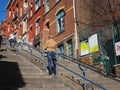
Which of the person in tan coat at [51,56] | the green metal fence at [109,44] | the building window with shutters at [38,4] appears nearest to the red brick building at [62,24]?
the building window with shutters at [38,4]

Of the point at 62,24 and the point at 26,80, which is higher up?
the point at 62,24

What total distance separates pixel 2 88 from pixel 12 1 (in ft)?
124

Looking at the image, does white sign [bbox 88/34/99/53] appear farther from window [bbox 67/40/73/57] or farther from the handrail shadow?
the handrail shadow

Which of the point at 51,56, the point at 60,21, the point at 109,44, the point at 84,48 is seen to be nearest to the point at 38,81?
the point at 51,56

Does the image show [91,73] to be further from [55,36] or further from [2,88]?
[55,36]

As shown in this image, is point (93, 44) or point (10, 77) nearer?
point (10, 77)

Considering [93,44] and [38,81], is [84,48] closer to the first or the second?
[93,44]

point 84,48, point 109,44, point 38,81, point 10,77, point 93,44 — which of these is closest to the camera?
point 38,81

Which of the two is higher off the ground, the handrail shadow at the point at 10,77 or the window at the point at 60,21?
the window at the point at 60,21

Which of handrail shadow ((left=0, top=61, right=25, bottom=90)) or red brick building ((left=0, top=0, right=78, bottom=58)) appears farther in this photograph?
red brick building ((left=0, top=0, right=78, bottom=58))

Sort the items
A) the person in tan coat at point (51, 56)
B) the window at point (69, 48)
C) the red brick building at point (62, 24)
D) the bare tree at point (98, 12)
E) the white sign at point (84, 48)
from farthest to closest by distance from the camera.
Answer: the red brick building at point (62, 24) < the window at point (69, 48) < the bare tree at point (98, 12) < the white sign at point (84, 48) < the person in tan coat at point (51, 56)

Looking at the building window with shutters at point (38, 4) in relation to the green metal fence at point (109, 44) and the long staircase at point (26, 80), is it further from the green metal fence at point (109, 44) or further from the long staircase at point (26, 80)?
the long staircase at point (26, 80)

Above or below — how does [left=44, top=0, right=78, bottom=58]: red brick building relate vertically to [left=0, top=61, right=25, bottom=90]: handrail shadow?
above

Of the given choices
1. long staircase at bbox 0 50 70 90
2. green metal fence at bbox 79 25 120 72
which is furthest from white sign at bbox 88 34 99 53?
long staircase at bbox 0 50 70 90
